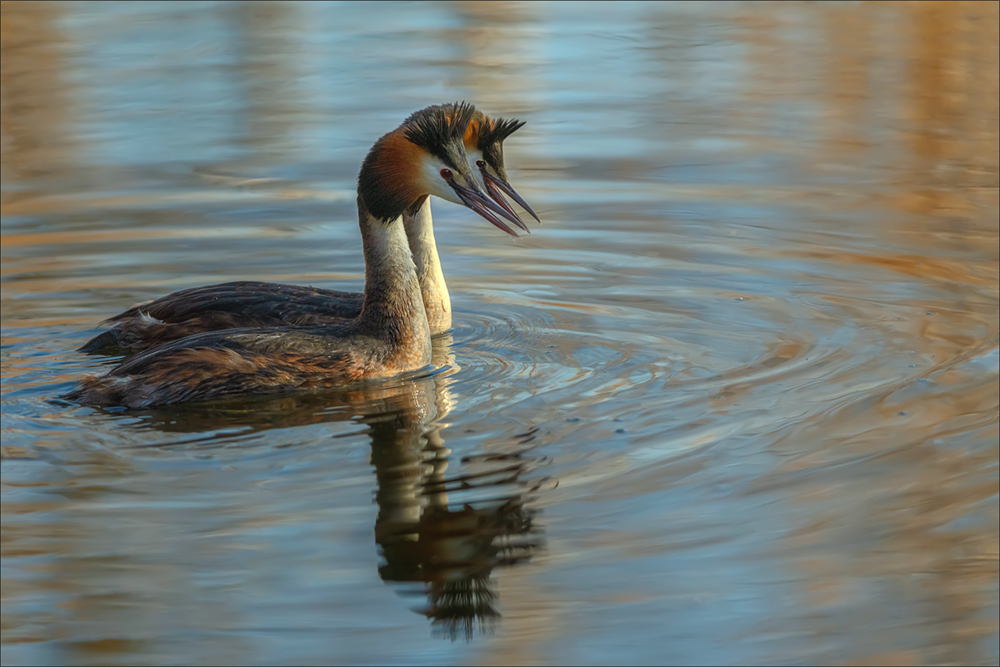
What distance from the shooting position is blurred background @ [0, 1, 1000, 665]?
4484mm

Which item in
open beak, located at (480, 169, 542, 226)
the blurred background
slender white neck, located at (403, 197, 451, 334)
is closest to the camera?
the blurred background

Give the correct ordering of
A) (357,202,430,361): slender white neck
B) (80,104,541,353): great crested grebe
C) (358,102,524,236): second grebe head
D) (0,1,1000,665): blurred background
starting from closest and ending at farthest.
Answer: (0,1,1000,665): blurred background < (357,202,430,361): slender white neck < (358,102,524,236): second grebe head < (80,104,541,353): great crested grebe

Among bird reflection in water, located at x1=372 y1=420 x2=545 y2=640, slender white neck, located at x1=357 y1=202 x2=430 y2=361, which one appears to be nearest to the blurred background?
bird reflection in water, located at x1=372 y1=420 x2=545 y2=640

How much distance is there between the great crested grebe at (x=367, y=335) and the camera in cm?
623

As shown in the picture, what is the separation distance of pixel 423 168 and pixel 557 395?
139cm

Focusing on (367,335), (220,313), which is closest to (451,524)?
(367,335)

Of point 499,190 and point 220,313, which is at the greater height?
point 499,190

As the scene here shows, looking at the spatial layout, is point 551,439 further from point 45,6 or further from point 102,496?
point 45,6

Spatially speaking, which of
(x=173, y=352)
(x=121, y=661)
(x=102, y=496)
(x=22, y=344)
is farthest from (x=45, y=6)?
(x=121, y=661)

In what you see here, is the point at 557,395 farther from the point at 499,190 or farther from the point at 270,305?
the point at 270,305

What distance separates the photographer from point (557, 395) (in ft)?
20.6

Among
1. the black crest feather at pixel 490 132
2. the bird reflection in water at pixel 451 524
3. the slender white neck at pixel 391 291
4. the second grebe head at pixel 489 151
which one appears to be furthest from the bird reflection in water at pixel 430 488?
the black crest feather at pixel 490 132

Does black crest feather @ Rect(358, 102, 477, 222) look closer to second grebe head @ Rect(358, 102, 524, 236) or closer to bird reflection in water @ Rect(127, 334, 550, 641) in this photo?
second grebe head @ Rect(358, 102, 524, 236)

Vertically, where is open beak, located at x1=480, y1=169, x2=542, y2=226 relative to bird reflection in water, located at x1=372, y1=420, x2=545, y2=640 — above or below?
above
